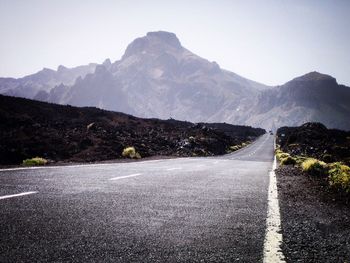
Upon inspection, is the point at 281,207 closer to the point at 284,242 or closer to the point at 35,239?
the point at 284,242

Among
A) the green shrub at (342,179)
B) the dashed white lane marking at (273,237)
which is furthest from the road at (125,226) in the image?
the green shrub at (342,179)

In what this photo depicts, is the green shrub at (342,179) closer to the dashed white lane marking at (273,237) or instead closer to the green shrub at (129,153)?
the dashed white lane marking at (273,237)

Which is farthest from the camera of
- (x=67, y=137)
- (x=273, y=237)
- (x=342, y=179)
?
(x=67, y=137)

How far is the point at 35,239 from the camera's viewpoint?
11.2 ft

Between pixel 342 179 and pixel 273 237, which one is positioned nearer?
pixel 273 237

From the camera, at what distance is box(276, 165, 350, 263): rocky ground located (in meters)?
3.43

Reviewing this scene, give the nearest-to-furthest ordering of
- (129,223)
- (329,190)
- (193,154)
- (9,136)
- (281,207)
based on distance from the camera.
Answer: (129,223), (281,207), (329,190), (9,136), (193,154)

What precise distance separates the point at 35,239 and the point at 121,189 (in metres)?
3.82

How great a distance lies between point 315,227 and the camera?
464 centimetres

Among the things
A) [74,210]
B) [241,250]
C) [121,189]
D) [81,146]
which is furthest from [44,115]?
[241,250]

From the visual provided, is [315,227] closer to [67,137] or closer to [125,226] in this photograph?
[125,226]

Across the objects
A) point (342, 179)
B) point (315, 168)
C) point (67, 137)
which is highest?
point (67, 137)

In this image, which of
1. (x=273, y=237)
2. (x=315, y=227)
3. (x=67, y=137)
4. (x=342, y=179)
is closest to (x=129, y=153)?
(x=67, y=137)

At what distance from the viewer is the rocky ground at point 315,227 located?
343 cm
